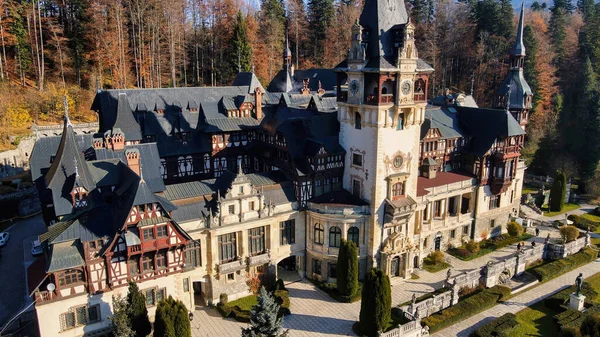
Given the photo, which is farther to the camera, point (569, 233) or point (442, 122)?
point (442, 122)

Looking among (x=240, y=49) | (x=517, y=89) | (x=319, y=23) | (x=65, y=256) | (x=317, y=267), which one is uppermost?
(x=319, y=23)

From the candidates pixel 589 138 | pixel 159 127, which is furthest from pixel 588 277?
pixel 159 127

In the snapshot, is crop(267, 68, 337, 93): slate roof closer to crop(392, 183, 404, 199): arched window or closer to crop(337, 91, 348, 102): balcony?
crop(337, 91, 348, 102): balcony

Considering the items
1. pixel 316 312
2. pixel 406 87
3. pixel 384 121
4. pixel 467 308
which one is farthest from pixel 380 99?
pixel 467 308

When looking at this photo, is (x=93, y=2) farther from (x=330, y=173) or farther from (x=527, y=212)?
(x=527, y=212)

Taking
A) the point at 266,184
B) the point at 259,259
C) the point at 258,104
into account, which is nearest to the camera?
the point at 259,259

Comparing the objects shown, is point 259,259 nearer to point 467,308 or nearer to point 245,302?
point 245,302

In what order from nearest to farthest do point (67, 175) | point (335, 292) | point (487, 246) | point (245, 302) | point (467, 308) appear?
point (67, 175) → point (467, 308) → point (245, 302) → point (335, 292) → point (487, 246)

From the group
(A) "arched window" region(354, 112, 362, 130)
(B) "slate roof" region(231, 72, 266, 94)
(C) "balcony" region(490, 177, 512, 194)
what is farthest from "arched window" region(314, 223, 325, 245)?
(B) "slate roof" region(231, 72, 266, 94)
